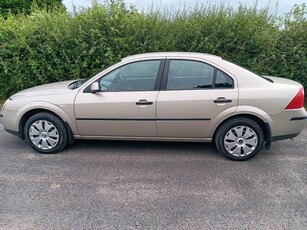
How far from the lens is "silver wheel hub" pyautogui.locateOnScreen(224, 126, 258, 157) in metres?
4.03

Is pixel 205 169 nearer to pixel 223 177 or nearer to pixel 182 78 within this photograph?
pixel 223 177

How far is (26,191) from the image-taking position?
3.32 metres

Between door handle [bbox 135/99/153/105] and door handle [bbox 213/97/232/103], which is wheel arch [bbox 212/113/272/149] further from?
door handle [bbox 135/99/153/105]

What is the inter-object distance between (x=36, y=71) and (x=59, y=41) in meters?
0.92

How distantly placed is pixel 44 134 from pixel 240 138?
297 centimetres

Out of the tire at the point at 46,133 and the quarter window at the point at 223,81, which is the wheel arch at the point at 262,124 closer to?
the quarter window at the point at 223,81

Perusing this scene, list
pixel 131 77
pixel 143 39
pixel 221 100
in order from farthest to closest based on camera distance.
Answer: pixel 143 39
pixel 131 77
pixel 221 100

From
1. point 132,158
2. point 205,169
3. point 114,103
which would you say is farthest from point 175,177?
point 114,103

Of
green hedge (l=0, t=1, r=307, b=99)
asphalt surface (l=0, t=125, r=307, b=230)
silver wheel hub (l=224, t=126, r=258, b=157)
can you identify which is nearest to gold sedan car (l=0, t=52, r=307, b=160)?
silver wheel hub (l=224, t=126, r=258, b=157)

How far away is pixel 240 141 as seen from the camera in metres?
4.05

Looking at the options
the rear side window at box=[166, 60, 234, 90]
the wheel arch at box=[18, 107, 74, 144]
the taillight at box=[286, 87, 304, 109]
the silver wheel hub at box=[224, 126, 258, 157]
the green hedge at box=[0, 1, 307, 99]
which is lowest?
the silver wheel hub at box=[224, 126, 258, 157]

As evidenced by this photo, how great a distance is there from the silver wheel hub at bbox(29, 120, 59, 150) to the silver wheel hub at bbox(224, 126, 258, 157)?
2.61 metres


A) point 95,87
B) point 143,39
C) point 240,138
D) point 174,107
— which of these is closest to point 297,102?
point 240,138

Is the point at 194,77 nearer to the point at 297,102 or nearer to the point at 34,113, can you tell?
the point at 297,102
